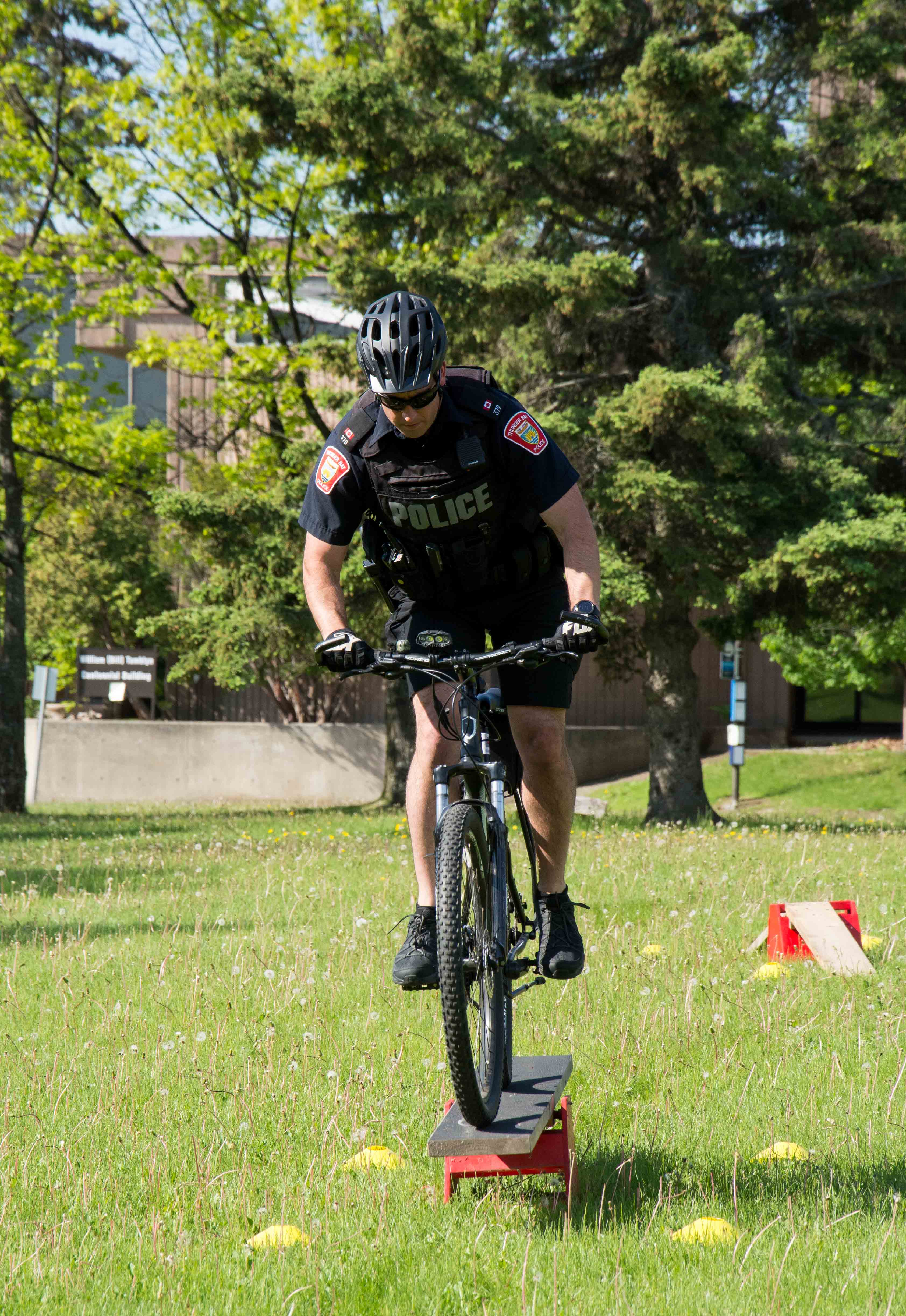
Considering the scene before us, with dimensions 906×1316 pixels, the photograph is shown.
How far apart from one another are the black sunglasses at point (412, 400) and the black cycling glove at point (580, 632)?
2.45 feet

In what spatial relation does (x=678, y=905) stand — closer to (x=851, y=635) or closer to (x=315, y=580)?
(x=315, y=580)

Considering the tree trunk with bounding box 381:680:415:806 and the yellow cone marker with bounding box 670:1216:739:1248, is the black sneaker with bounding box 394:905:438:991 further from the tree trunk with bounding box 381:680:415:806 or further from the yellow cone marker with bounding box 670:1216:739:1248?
the tree trunk with bounding box 381:680:415:806

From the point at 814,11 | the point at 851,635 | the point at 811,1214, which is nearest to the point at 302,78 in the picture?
the point at 814,11

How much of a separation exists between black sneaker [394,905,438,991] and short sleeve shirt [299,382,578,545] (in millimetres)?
1168

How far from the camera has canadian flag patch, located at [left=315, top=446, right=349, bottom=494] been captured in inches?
149

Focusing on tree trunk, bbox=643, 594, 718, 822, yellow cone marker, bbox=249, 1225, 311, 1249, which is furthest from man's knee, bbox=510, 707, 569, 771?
tree trunk, bbox=643, 594, 718, 822

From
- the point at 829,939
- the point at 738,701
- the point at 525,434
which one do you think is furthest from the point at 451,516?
the point at 738,701

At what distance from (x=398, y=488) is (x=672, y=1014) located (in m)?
2.32

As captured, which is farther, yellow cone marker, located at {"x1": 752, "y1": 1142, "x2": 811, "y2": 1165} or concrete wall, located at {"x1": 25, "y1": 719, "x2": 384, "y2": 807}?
concrete wall, located at {"x1": 25, "y1": 719, "x2": 384, "y2": 807}

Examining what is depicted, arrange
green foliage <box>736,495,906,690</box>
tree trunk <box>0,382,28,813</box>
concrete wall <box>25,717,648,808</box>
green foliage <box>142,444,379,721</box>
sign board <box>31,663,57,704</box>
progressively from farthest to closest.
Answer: concrete wall <box>25,717,648,808</box>, sign board <box>31,663,57,704</box>, tree trunk <box>0,382,28,813</box>, green foliage <box>142,444,379,721</box>, green foliage <box>736,495,906,690</box>

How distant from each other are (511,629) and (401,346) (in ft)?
3.63

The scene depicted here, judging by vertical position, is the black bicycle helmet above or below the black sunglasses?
above

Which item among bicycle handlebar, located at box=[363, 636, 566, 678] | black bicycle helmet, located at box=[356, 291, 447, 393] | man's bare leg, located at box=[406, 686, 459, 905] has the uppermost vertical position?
black bicycle helmet, located at box=[356, 291, 447, 393]

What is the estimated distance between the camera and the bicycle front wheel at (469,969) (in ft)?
9.84
